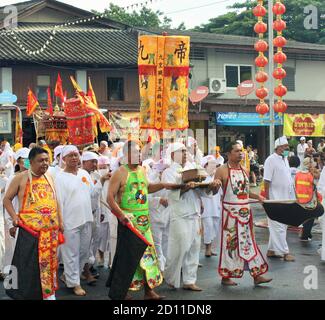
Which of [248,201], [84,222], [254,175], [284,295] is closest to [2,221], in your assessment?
[84,222]

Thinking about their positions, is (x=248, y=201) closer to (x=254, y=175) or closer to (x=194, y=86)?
(x=254, y=175)

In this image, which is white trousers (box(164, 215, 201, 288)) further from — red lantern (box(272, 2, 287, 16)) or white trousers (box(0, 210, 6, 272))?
red lantern (box(272, 2, 287, 16))

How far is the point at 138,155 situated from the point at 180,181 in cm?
112

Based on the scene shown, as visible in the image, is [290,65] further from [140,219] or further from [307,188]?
[140,219]

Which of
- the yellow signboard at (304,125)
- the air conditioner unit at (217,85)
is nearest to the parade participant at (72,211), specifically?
the yellow signboard at (304,125)

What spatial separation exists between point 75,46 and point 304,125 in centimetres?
1088

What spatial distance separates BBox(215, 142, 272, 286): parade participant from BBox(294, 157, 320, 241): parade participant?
1.02 meters

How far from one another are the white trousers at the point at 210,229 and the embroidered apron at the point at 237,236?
2.30 metres

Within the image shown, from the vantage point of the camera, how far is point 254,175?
2538 centimetres

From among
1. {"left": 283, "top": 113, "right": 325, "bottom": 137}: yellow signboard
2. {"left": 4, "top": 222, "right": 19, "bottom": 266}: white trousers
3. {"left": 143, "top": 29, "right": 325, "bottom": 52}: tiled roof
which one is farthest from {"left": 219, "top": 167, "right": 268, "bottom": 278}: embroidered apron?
{"left": 143, "top": 29, "right": 325, "bottom": 52}: tiled roof

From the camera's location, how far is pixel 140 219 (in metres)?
7.38

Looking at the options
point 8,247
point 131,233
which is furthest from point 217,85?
point 131,233

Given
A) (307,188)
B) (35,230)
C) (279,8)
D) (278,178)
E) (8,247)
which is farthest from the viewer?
(279,8)

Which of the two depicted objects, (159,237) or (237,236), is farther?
(159,237)
